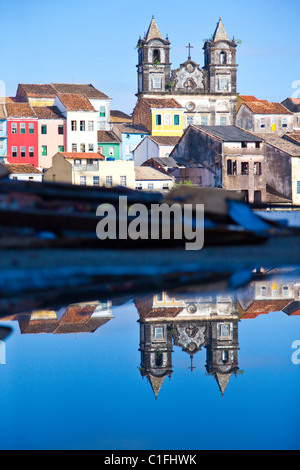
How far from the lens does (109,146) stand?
164ft

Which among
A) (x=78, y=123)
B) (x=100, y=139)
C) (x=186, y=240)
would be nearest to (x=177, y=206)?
(x=186, y=240)

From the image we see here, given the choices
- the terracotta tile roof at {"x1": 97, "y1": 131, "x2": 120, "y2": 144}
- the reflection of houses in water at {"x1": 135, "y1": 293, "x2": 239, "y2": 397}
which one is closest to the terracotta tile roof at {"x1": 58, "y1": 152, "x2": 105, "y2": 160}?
the terracotta tile roof at {"x1": 97, "y1": 131, "x2": 120, "y2": 144}

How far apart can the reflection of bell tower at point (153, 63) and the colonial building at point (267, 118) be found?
8.97m

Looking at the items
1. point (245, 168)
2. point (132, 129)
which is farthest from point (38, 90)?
point (245, 168)

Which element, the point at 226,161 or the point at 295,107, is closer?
the point at 226,161

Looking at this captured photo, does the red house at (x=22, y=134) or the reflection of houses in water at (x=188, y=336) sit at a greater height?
the red house at (x=22, y=134)

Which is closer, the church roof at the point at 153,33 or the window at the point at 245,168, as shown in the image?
the window at the point at 245,168

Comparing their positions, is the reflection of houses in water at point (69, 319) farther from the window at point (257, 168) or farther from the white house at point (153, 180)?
the window at point (257, 168)

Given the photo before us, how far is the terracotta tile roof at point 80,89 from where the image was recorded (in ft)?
177

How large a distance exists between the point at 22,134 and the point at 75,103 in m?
4.11

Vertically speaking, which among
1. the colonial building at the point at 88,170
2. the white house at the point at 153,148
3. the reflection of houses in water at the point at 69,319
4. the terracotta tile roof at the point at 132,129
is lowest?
the reflection of houses in water at the point at 69,319

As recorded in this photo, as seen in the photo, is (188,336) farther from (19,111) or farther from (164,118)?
(164,118)

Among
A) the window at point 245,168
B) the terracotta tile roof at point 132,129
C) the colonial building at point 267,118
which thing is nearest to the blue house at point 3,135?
the terracotta tile roof at point 132,129

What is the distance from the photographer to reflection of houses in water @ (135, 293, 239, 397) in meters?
2.56
